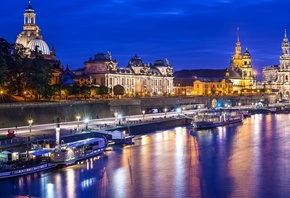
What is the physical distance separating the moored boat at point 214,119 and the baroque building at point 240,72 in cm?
6006

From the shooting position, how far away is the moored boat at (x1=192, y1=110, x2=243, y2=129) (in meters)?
62.2

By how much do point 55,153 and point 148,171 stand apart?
5869mm

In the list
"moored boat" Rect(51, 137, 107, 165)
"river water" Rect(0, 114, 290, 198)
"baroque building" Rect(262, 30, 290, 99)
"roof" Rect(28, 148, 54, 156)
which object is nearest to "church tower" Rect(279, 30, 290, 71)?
"baroque building" Rect(262, 30, 290, 99)

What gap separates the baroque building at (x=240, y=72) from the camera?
5300 inches

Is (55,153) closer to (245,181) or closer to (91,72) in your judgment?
(245,181)

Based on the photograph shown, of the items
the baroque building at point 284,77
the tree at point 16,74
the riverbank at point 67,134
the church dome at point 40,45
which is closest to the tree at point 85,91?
the riverbank at point 67,134

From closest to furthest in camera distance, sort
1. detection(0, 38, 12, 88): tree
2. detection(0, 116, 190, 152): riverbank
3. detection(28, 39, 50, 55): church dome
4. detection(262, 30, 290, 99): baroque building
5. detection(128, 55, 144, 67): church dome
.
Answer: detection(0, 116, 190, 152): riverbank → detection(0, 38, 12, 88): tree → detection(28, 39, 50, 55): church dome → detection(128, 55, 144, 67): church dome → detection(262, 30, 290, 99): baroque building

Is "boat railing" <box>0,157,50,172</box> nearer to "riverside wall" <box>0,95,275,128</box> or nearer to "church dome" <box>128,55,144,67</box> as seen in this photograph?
"riverside wall" <box>0,95,275,128</box>

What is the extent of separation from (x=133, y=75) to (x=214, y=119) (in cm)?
3213

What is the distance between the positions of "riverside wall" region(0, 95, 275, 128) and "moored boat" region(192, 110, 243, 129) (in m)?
9.61

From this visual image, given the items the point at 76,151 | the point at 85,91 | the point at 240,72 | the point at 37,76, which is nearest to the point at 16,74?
the point at 37,76

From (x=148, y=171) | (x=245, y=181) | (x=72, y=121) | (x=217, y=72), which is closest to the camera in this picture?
(x=245, y=181)

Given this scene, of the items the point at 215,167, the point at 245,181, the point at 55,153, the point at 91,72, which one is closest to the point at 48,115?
the point at 55,153

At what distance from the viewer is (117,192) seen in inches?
1136
